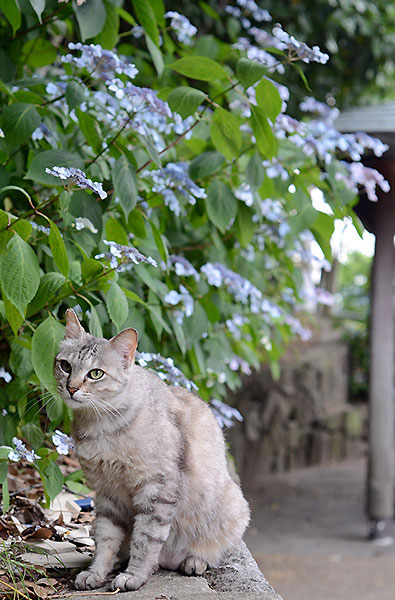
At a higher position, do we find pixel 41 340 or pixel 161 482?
pixel 41 340

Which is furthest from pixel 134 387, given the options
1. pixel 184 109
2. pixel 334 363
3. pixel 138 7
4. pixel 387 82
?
pixel 334 363

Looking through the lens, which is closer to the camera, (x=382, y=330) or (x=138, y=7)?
(x=138, y=7)

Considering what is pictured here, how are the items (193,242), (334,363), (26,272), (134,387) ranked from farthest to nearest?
(334,363)
(193,242)
(134,387)
(26,272)

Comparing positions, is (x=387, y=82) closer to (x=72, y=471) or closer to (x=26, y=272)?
(x=72, y=471)

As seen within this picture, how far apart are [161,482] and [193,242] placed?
5.38 feet

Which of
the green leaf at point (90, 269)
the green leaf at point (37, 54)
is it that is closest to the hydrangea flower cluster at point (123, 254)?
the green leaf at point (90, 269)

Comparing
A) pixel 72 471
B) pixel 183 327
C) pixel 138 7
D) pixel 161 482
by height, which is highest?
pixel 138 7

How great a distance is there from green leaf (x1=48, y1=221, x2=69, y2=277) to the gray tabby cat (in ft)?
0.44

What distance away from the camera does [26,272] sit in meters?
1.87

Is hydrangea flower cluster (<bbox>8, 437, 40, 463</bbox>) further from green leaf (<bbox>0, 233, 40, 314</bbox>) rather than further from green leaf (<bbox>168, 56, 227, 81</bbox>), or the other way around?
green leaf (<bbox>168, 56, 227, 81</bbox>)

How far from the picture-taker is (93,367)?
192cm

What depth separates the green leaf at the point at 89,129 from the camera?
2.48 metres

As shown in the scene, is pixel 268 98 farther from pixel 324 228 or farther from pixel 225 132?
pixel 324 228

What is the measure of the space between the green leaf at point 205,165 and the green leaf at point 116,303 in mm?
968
